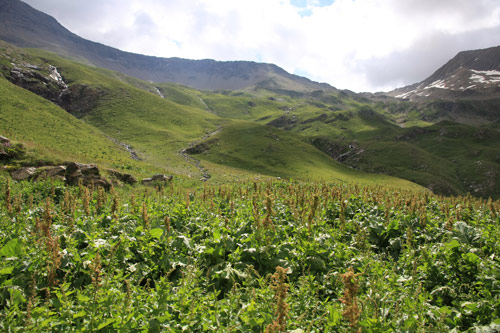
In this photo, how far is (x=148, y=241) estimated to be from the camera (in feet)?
27.6

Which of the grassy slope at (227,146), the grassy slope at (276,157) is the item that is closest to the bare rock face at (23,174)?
the grassy slope at (227,146)

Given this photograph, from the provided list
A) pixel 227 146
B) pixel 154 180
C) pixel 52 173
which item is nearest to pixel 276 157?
pixel 227 146

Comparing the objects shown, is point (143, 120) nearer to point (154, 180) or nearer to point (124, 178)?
point (154, 180)

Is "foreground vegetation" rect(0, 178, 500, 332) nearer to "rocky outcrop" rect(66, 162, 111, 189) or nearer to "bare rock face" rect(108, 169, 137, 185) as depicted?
"rocky outcrop" rect(66, 162, 111, 189)

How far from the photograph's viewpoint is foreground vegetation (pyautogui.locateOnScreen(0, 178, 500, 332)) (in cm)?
465

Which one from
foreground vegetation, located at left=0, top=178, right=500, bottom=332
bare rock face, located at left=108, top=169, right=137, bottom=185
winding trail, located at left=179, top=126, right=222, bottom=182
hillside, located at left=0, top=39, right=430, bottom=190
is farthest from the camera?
hillside, located at left=0, top=39, right=430, bottom=190

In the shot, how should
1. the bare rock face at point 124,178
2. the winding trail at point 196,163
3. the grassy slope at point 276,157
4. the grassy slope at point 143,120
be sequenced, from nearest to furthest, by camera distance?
the bare rock face at point 124,178, the winding trail at point 196,163, the grassy slope at point 276,157, the grassy slope at point 143,120

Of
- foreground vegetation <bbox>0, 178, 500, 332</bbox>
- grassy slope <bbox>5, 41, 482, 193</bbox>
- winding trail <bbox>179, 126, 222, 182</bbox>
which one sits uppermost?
grassy slope <bbox>5, 41, 482, 193</bbox>

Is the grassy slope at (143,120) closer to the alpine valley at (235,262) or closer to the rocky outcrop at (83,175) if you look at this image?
the rocky outcrop at (83,175)

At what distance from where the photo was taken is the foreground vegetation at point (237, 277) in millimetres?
4652

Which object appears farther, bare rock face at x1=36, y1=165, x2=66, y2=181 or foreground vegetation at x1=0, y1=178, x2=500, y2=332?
bare rock face at x1=36, y1=165, x2=66, y2=181

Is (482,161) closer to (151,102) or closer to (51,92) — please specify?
(151,102)

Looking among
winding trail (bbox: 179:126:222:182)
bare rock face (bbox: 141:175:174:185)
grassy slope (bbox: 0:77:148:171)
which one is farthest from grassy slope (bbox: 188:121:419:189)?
bare rock face (bbox: 141:175:174:185)

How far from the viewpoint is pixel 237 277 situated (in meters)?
7.04
